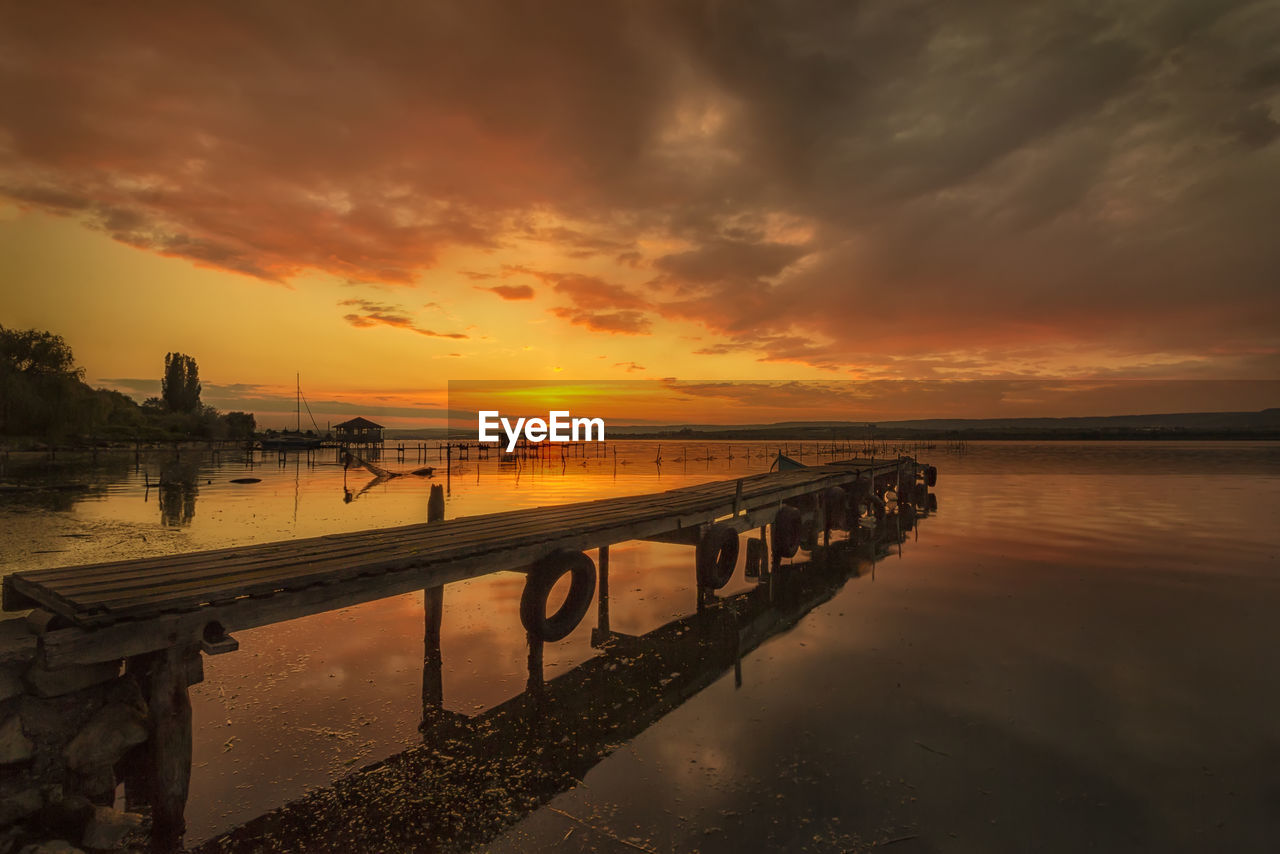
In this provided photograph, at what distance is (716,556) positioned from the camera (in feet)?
40.4

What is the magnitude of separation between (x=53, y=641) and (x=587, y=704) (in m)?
5.27

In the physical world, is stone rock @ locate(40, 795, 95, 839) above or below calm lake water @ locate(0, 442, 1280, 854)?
above

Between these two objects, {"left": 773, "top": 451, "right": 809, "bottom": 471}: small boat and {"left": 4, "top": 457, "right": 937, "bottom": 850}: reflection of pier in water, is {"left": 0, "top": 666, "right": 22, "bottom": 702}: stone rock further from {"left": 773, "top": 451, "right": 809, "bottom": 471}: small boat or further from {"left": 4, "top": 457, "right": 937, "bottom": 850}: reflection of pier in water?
{"left": 773, "top": 451, "right": 809, "bottom": 471}: small boat

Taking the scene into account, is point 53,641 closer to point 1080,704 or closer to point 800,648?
point 800,648

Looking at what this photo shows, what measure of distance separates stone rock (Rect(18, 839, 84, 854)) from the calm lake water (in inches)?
37.1

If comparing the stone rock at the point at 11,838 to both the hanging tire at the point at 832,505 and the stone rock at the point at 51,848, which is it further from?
the hanging tire at the point at 832,505

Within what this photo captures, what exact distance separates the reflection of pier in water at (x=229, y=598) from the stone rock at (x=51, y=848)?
0.41m

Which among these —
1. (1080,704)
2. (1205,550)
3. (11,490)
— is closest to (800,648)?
(1080,704)

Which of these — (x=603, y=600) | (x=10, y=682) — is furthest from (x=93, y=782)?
(x=603, y=600)

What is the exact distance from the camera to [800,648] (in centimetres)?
991

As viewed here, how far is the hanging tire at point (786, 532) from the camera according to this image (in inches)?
587

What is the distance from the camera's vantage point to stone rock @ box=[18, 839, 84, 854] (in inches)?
165

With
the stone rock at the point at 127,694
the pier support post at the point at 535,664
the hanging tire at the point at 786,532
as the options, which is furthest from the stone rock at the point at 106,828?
the hanging tire at the point at 786,532

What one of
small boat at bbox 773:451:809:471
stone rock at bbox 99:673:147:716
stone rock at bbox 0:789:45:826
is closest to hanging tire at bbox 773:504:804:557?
small boat at bbox 773:451:809:471
